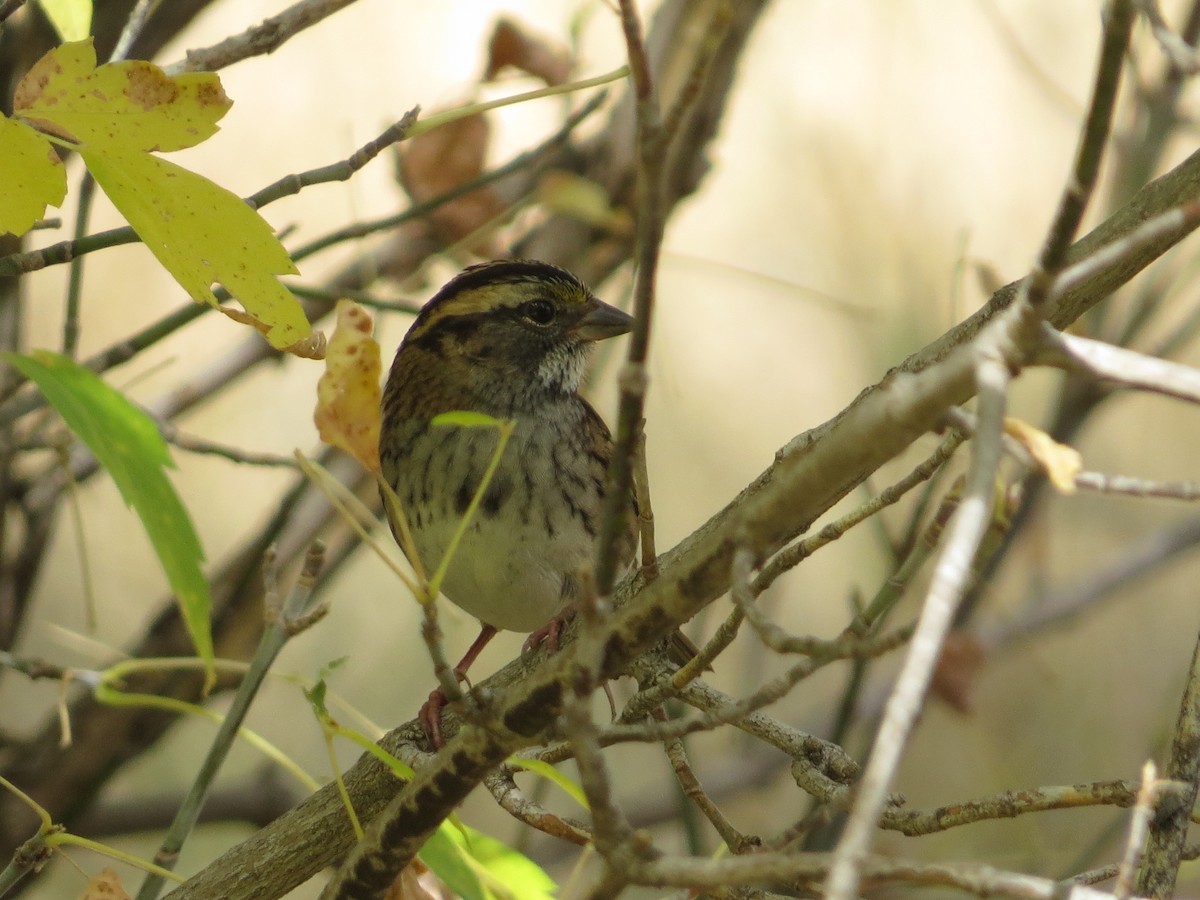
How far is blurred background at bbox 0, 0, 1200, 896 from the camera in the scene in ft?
18.4

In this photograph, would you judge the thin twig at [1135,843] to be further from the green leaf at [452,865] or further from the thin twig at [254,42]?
the thin twig at [254,42]

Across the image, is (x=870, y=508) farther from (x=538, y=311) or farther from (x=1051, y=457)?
(x=538, y=311)

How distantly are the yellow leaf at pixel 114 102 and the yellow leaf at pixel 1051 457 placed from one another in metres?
0.87

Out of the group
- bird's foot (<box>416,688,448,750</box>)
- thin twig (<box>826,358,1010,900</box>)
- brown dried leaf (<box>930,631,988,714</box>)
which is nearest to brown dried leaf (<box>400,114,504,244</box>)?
bird's foot (<box>416,688,448,750</box>)

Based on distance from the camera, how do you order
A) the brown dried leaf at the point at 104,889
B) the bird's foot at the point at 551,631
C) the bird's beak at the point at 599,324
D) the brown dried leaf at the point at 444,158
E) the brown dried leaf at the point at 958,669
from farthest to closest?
the brown dried leaf at the point at 958,669 < the brown dried leaf at the point at 444,158 < the bird's beak at the point at 599,324 < the bird's foot at the point at 551,631 < the brown dried leaf at the point at 104,889

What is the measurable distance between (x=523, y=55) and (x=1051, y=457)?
9.53 ft

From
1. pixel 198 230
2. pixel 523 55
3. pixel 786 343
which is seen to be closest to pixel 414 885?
pixel 198 230

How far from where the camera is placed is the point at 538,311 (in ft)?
11.9

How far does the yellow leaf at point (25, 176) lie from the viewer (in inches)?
57.0

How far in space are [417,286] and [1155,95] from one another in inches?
89.5

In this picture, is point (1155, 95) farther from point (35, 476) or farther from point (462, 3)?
point (35, 476)

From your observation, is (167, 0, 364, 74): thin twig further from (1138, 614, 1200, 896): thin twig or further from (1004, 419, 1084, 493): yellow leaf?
(1138, 614, 1200, 896): thin twig

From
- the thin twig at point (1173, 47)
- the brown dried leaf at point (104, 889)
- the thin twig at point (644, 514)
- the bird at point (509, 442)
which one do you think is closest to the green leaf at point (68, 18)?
the thin twig at point (644, 514)

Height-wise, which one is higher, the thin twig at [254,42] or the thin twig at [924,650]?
the thin twig at [254,42]
